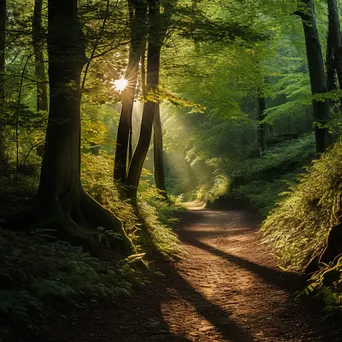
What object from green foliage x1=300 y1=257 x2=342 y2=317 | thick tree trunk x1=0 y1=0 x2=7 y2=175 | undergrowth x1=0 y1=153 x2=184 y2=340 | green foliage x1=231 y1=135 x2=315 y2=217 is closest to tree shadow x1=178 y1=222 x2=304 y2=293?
Answer: green foliage x1=300 y1=257 x2=342 y2=317

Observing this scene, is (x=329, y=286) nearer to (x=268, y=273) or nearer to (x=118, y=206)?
(x=268, y=273)

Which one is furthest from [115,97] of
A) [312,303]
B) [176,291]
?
[312,303]

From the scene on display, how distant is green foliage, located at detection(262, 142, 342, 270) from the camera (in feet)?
24.1

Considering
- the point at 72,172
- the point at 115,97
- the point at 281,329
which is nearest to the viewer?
the point at 281,329

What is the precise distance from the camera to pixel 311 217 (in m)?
8.57

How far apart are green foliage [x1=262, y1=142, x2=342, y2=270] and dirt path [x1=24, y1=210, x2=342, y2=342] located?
464 millimetres

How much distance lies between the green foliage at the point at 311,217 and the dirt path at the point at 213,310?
0.46 metres

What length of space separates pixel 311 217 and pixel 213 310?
366cm

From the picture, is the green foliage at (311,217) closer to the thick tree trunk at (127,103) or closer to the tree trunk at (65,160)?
the tree trunk at (65,160)

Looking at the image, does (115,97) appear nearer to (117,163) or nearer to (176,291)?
(117,163)

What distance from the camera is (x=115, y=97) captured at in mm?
9250

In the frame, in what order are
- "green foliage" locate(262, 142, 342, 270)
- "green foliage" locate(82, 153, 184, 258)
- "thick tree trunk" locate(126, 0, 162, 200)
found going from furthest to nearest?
"thick tree trunk" locate(126, 0, 162, 200) → "green foliage" locate(82, 153, 184, 258) → "green foliage" locate(262, 142, 342, 270)

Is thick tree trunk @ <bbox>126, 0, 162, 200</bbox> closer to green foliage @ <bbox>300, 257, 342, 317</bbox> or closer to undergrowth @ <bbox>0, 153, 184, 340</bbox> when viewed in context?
undergrowth @ <bbox>0, 153, 184, 340</bbox>

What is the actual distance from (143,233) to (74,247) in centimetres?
311
